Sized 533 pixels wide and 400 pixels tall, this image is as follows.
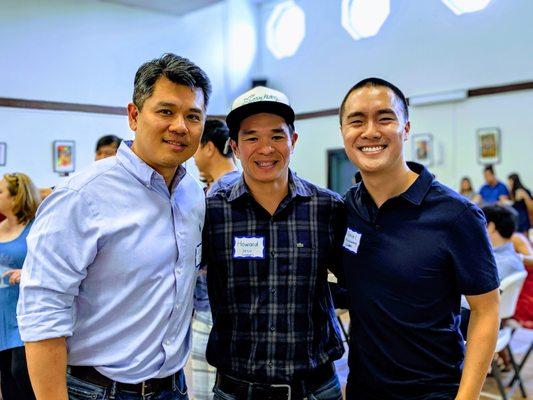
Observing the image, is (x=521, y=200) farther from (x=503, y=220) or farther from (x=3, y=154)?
(x=3, y=154)

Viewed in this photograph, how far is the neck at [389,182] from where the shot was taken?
1570 millimetres

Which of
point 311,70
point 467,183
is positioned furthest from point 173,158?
point 311,70

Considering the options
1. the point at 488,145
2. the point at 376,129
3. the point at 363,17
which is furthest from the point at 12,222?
the point at 363,17

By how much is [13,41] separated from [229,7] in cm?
515

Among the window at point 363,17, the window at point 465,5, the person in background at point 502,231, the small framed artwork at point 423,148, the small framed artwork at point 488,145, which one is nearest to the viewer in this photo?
the person in background at point 502,231

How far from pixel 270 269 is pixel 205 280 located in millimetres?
790

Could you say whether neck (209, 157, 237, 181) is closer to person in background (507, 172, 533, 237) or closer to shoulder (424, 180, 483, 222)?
shoulder (424, 180, 483, 222)

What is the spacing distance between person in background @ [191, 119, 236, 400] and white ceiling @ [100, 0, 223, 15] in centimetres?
892

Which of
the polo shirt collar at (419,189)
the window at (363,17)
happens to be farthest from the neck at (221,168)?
the window at (363,17)

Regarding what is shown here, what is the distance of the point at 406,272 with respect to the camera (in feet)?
4.90

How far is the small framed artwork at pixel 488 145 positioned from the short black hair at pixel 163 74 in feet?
28.2

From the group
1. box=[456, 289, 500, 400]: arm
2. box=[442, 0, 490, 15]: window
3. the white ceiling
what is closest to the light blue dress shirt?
box=[456, 289, 500, 400]: arm

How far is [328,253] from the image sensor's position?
1678 mm

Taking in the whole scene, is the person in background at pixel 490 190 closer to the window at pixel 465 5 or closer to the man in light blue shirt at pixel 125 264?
the window at pixel 465 5
